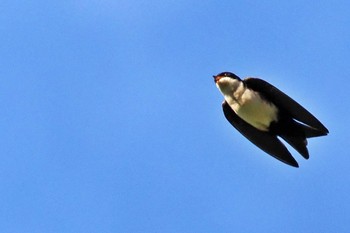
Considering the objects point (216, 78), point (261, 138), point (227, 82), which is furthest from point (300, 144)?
point (216, 78)

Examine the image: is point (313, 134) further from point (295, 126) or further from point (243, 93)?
point (243, 93)

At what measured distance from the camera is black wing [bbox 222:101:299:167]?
50.7 ft

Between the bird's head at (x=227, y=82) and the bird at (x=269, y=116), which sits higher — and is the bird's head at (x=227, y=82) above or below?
above

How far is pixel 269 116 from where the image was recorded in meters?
15.3

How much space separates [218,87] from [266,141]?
122 centimetres

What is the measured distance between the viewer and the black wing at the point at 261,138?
50.7ft

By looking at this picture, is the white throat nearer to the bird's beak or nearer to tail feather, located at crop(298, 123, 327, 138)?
the bird's beak

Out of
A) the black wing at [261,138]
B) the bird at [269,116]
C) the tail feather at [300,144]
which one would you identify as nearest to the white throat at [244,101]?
the bird at [269,116]

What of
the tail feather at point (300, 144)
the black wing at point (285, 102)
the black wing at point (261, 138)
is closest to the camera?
the black wing at point (285, 102)

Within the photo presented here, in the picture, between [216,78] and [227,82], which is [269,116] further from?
[216,78]

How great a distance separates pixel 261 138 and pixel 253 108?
0.68 m

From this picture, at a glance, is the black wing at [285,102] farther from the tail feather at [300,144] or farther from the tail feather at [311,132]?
the tail feather at [300,144]

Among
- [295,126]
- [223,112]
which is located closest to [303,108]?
[295,126]

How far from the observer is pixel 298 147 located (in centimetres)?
1538
